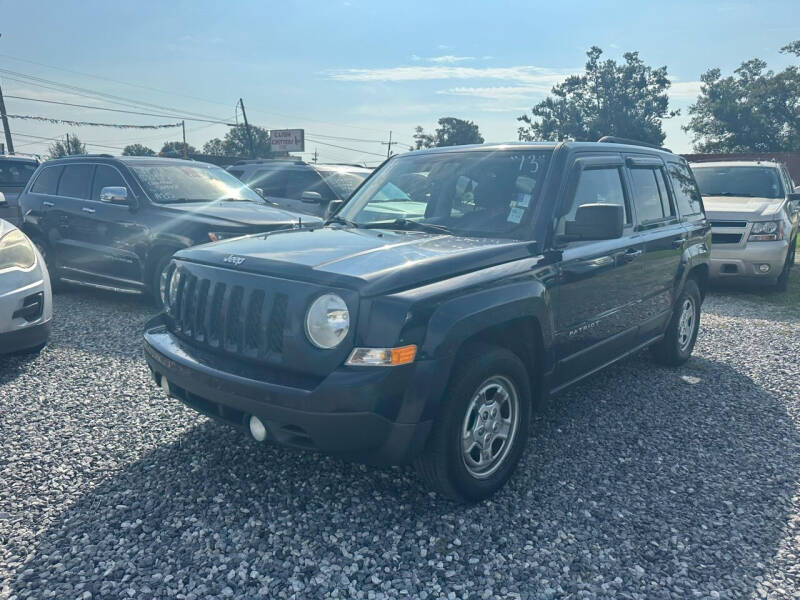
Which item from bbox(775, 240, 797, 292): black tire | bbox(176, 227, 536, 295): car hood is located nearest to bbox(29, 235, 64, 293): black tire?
bbox(176, 227, 536, 295): car hood

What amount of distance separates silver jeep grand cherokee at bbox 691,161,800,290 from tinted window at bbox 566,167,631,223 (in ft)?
18.2

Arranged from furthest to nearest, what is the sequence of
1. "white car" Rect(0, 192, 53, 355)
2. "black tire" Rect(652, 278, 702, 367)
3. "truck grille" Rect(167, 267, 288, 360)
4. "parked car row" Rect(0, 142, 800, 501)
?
"black tire" Rect(652, 278, 702, 367), "white car" Rect(0, 192, 53, 355), "truck grille" Rect(167, 267, 288, 360), "parked car row" Rect(0, 142, 800, 501)

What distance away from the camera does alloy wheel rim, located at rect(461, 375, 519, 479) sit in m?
3.07

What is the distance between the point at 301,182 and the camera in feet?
35.4

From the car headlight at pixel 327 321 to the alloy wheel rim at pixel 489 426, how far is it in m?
0.74

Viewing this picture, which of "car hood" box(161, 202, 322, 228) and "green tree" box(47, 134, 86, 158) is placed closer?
"car hood" box(161, 202, 322, 228)

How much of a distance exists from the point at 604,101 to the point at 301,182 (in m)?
59.9

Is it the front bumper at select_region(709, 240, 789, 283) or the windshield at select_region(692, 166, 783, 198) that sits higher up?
the windshield at select_region(692, 166, 783, 198)

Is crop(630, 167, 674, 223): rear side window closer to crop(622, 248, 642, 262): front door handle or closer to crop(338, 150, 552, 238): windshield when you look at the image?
crop(622, 248, 642, 262): front door handle

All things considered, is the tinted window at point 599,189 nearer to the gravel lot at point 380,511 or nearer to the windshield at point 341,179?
the gravel lot at point 380,511

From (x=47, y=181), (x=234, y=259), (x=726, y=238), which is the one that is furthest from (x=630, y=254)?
(x=47, y=181)

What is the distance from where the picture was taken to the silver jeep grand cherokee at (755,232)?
29.1ft

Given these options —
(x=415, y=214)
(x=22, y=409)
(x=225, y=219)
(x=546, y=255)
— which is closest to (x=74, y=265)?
(x=225, y=219)

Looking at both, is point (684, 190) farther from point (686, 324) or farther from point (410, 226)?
point (410, 226)
